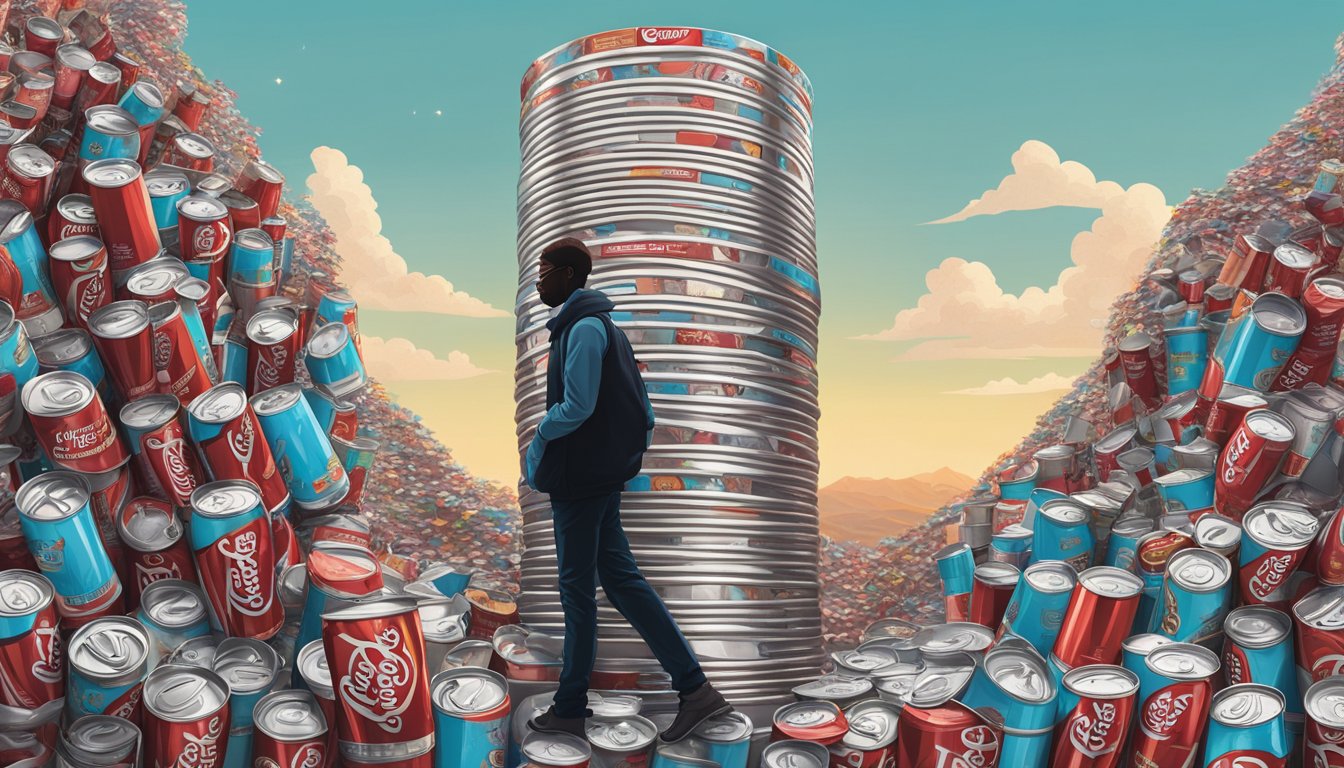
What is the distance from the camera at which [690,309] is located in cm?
309

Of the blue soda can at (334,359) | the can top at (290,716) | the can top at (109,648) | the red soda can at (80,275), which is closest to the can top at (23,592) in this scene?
the can top at (109,648)

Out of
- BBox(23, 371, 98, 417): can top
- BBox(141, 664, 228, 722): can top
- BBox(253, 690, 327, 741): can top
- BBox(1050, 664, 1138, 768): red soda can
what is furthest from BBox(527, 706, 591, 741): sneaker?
BBox(23, 371, 98, 417): can top

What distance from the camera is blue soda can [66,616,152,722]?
7.42 ft

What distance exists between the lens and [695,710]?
8.26 ft

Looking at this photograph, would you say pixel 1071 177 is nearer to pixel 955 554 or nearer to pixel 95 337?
pixel 955 554

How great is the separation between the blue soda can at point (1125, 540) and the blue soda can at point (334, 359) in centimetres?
239

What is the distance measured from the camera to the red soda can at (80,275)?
2801mm

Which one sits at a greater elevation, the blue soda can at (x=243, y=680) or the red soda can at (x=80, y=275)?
the red soda can at (x=80, y=275)

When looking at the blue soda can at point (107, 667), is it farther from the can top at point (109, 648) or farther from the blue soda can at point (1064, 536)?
the blue soda can at point (1064, 536)

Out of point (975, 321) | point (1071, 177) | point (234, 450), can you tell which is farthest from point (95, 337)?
point (1071, 177)

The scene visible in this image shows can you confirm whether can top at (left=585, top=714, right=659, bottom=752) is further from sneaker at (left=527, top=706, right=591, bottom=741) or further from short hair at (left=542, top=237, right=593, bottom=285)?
short hair at (left=542, top=237, right=593, bottom=285)

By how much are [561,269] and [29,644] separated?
1.43 meters

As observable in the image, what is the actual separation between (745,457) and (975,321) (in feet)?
23.1

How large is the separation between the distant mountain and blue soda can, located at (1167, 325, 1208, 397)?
5875 millimetres
